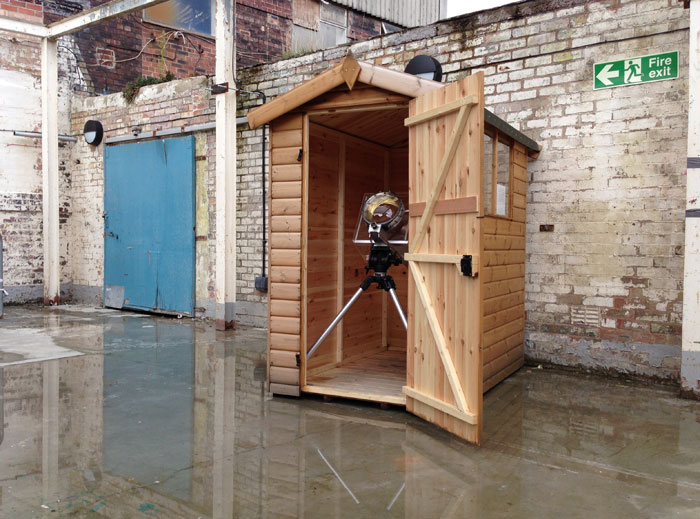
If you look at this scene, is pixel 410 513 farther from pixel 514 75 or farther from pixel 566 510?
pixel 514 75

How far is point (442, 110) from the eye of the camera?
13.0 feet

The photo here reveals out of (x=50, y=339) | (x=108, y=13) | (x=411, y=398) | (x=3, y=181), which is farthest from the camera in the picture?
(x=3, y=181)

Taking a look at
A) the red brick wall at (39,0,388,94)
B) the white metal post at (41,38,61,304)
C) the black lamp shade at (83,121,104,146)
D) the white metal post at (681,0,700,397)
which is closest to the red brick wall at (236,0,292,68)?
the red brick wall at (39,0,388,94)

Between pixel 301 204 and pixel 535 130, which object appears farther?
pixel 535 130

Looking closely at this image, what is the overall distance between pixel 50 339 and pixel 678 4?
24.0 ft

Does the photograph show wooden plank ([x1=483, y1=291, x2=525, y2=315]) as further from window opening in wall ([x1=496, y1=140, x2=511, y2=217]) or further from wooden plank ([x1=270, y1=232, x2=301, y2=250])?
wooden plank ([x1=270, y1=232, x2=301, y2=250])

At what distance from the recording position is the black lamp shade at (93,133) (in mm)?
10148

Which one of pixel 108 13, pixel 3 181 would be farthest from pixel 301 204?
pixel 3 181

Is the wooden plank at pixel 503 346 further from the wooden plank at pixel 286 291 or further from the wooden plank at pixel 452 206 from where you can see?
the wooden plank at pixel 286 291

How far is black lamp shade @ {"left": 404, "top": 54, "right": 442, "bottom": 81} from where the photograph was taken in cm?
625

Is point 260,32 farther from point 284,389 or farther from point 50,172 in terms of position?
point 284,389

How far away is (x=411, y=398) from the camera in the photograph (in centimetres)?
433

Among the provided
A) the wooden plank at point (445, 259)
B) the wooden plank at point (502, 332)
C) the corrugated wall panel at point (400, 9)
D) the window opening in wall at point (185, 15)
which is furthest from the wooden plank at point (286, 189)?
the corrugated wall panel at point (400, 9)

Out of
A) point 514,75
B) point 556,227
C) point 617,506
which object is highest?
point 514,75
